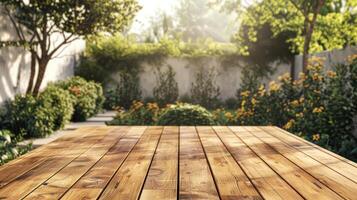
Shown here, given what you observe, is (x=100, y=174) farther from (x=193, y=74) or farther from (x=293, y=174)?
(x=193, y=74)

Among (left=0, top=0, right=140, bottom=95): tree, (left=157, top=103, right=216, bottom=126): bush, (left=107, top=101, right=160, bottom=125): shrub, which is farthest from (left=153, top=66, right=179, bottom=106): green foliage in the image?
(left=157, top=103, right=216, bottom=126): bush

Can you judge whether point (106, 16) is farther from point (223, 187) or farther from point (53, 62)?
point (223, 187)

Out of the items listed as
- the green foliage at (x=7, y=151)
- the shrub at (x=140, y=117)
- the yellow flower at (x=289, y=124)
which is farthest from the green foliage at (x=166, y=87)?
the green foliage at (x=7, y=151)

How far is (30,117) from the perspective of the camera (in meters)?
6.71

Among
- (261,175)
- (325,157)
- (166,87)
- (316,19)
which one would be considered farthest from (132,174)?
(166,87)

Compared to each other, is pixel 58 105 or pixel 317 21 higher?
pixel 317 21

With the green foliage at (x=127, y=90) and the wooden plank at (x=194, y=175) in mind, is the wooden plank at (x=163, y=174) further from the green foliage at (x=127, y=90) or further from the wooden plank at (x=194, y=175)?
the green foliage at (x=127, y=90)

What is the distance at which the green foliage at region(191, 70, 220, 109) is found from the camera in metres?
13.3

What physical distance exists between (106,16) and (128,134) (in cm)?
526

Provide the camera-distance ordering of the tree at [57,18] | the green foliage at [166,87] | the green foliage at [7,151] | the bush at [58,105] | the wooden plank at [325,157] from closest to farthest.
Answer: the wooden plank at [325,157] < the green foliage at [7,151] < the bush at [58,105] < the tree at [57,18] < the green foliage at [166,87]

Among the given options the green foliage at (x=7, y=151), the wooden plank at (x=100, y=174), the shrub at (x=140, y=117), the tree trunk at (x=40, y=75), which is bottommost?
the shrub at (x=140, y=117)

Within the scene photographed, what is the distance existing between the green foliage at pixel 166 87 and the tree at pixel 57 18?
481cm

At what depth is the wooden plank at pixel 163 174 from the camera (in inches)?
64.1

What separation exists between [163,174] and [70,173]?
1.36ft
